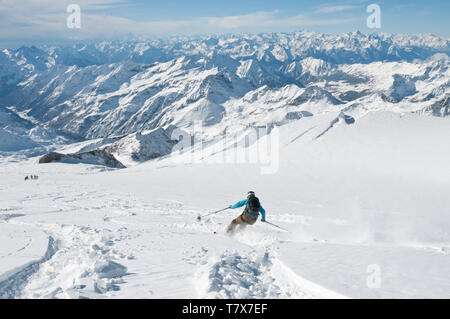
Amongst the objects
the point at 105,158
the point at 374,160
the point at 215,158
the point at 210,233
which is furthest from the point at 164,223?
the point at 105,158

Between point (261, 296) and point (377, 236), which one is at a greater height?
point (261, 296)

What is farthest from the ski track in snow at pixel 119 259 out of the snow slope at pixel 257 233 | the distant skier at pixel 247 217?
the distant skier at pixel 247 217

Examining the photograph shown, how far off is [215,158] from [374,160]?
68.8ft

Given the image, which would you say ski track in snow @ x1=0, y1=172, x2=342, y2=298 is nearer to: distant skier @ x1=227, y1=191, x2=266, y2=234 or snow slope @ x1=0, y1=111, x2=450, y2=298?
snow slope @ x1=0, y1=111, x2=450, y2=298

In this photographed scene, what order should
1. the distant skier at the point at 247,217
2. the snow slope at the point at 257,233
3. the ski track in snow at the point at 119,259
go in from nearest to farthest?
the ski track in snow at the point at 119,259 < the snow slope at the point at 257,233 < the distant skier at the point at 247,217

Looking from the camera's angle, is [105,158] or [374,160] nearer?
[374,160]

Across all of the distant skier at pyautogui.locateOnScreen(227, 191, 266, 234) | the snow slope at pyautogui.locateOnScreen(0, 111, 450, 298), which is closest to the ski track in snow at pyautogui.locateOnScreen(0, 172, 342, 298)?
the snow slope at pyautogui.locateOnScreen(0, 111, 450, 298)

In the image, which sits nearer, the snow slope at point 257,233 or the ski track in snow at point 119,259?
the ski track in snow at point 119,259

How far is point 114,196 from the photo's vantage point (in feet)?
72.3

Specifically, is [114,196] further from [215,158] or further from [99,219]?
[215,158]

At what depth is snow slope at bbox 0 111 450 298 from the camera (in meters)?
7.61

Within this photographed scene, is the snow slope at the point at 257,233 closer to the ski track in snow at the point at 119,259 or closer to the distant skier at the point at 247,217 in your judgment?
the ski track in snow at the point at 119,259

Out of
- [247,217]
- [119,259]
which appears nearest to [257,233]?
[247,217]

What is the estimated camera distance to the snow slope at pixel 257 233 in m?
7.61
